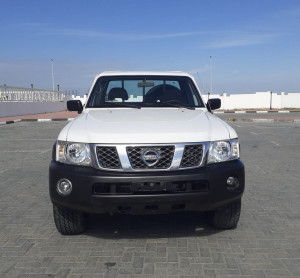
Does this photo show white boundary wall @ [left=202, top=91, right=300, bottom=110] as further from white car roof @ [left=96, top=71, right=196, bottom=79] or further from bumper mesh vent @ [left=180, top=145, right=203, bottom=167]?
bumper mesh vent @ [left=180, top=145, right=203, bottom=167]

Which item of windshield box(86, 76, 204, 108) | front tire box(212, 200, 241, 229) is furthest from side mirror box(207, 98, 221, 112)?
front tire box(212, 200, 241, 229)

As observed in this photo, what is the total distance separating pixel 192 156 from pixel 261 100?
3982cm

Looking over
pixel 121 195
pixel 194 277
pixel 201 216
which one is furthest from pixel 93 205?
pixel 201 216

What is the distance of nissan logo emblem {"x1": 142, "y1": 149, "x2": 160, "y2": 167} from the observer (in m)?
3.21

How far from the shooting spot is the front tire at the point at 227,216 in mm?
3770

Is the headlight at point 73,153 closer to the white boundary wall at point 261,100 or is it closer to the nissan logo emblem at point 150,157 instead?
the nissan logo emblem at point 150,157

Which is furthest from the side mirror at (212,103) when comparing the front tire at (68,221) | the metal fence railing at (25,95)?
the metal fence railing at (25,95)

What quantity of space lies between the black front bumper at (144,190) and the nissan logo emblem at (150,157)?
10cm

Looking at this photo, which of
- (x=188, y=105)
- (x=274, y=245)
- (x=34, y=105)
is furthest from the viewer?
(x=34, y=105)

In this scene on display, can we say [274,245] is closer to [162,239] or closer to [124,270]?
[162,239]

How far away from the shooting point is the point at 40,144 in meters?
11.2

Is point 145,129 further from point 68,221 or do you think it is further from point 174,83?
point 174,83

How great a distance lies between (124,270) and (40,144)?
348 inches

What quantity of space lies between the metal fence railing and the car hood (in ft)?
69.4
